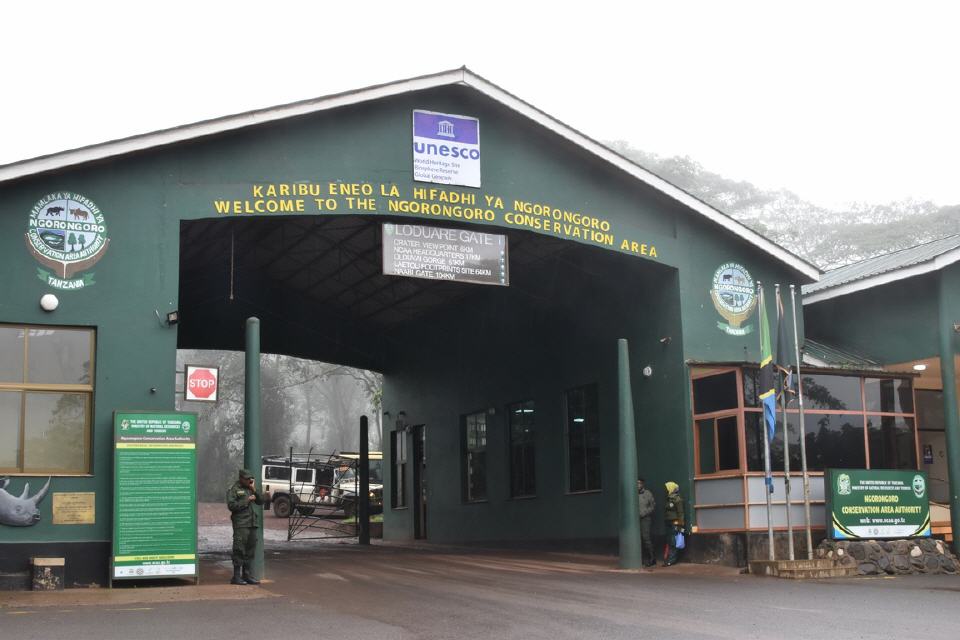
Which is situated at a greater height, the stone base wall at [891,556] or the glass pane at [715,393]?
the glass pane at [715,393]

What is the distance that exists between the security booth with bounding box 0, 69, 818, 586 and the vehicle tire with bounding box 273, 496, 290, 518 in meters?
14.4

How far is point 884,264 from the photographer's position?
25.1 m

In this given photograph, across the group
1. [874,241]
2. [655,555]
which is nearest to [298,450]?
[874,241]

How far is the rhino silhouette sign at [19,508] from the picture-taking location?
15.1 metres

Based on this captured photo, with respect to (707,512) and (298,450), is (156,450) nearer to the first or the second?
(707,512)

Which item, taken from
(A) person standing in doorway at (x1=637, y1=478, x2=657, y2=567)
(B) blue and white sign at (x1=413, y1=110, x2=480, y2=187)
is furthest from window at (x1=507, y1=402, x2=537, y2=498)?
(B) blue and white sign at (x1=413, y1=110, x2=480, y2=187)

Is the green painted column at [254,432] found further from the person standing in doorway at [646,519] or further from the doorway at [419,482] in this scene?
the doorway at [419,482]

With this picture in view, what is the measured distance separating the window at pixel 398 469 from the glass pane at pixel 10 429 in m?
19.7

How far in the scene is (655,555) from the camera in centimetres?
2091

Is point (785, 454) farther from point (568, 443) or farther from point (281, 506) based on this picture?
point (281, 506)

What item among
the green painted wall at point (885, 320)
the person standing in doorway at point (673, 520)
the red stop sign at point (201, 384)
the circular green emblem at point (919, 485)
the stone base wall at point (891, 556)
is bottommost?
the stone base wall at point (891, 556)

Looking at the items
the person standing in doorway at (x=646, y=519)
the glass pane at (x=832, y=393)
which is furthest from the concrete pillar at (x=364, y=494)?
the glass pane at (x=832, y=393)

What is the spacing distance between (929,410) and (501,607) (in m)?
15.3

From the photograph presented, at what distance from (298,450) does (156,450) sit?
2381 inches
